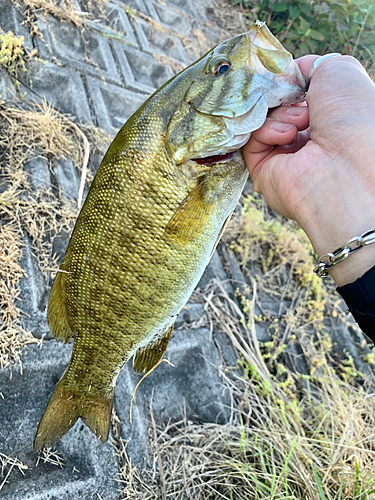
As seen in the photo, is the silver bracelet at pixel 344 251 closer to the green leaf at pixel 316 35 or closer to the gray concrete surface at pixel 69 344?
the gray concrete surface at pixel 69 344

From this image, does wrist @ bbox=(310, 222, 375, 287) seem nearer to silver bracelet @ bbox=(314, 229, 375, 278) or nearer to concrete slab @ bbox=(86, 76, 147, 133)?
silver bracelet @ bbox=(314, 229, 375, 278)

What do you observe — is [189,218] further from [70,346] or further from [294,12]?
[294,12]

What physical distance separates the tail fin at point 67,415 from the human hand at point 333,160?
103 cm

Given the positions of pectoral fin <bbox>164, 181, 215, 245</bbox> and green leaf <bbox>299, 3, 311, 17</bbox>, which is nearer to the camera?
pectoral fin <bbox>164, 181, 215, 245</bbox>

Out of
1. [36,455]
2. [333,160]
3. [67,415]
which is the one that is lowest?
[36,455]

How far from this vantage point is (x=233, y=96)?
132 centimetres

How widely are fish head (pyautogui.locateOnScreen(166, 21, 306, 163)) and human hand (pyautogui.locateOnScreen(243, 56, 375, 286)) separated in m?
0.11

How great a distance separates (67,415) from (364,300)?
1159 millimetres

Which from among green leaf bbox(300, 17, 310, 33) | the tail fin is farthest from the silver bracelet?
green leaf bbox(300, 17, 310, 33)

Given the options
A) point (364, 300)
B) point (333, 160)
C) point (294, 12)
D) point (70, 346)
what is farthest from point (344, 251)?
point (294, 12)

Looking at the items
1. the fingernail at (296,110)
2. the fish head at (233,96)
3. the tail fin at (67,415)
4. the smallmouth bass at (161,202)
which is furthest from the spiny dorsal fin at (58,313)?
the fingernail at (296,110)

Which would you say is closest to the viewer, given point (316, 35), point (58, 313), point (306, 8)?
point (58, 313)

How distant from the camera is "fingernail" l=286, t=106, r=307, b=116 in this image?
4.74 feet

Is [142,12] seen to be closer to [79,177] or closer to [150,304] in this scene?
[79,177]
